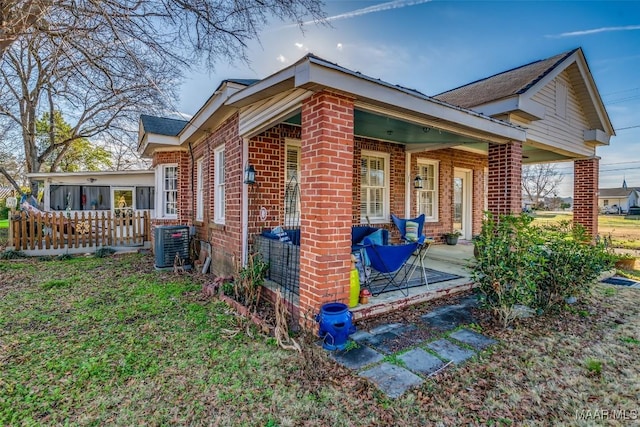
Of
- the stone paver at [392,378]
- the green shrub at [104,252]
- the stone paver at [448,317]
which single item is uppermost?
the green shrub at [104,252]

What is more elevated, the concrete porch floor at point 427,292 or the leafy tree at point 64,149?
the leafy tree at point 64,149

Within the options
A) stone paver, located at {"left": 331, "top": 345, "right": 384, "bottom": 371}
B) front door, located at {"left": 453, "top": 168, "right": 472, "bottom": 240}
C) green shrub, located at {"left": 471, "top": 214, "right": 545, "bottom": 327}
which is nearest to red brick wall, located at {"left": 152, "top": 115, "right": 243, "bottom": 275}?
stone paver, located at {"left": 331, "top": 345, "right": 384, "bottom": 371}

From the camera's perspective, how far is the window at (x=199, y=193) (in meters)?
7.58

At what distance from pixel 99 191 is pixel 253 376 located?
1777 cm

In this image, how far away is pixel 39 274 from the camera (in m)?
6.64

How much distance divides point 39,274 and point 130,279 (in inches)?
88.6

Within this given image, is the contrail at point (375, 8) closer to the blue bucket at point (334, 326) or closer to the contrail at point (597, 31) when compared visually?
the blue bucket at point (334, 326)

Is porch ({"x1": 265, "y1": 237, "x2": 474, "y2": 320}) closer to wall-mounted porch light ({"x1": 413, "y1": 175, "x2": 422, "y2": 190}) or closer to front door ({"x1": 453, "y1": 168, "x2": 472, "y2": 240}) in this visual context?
wall-mounted porch light ({"x1": 413, "y1": 175, "x2": 422, "y2": 190})

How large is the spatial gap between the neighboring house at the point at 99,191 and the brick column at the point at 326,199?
12687 mm

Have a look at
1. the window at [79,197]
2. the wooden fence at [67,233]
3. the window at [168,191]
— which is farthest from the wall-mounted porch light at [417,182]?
the window at [79,197]

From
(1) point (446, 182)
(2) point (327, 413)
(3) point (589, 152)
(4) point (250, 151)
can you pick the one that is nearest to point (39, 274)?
(4) point (250, 151)

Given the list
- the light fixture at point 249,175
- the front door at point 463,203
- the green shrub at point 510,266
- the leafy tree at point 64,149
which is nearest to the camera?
the green shrub at point 510,266

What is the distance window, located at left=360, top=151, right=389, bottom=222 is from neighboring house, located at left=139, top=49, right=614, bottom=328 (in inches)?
1.1

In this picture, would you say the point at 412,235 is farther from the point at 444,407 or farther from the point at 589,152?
the point at 589,152
